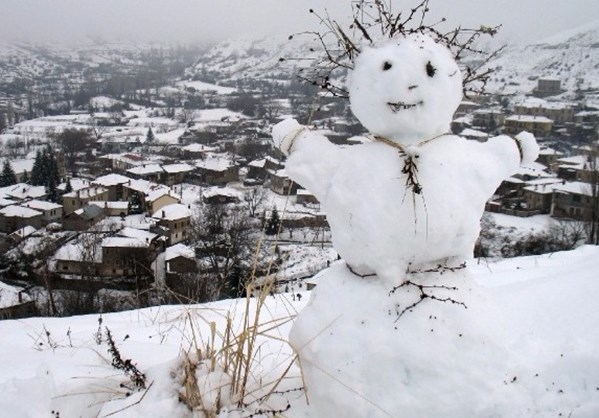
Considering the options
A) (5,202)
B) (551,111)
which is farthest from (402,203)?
(551,111)

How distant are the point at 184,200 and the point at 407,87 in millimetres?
25066

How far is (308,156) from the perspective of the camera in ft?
5.87

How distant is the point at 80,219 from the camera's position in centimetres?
2195

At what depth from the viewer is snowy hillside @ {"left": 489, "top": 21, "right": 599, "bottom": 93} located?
51.7 metres

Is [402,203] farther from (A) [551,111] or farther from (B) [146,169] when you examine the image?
(A) [551,111]

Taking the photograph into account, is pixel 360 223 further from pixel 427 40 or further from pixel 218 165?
pixel 218 165

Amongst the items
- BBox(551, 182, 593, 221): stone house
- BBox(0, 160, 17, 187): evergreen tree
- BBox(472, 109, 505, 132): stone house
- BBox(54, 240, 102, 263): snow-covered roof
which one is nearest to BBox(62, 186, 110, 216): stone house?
BBox(0, 160, 17, 187): evergreen tree

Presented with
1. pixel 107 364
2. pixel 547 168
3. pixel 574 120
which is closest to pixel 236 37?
pixel 574 120

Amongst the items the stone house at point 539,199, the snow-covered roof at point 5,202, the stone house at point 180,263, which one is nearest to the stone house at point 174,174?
the snow-covered roof at point 5,202

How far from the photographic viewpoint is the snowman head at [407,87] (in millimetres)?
1608

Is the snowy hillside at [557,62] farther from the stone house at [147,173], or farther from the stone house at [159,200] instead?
Answer: the stone house at [159,200]

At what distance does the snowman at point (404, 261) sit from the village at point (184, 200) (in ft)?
0.75

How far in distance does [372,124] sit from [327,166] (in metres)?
0.20

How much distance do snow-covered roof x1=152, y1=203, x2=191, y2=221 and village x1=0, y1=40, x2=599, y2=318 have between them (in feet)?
0.22
